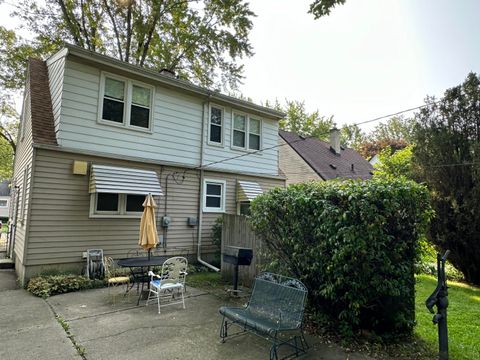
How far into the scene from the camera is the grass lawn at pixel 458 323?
3.79m

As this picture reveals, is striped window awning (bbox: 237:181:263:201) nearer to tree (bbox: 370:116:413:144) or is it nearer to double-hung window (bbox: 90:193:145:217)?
double-hung window (bbox: 90:193:145:217)

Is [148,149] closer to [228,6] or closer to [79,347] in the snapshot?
[79,347]

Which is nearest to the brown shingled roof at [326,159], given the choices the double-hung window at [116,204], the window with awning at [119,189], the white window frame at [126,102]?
the white window frame at [126,102]

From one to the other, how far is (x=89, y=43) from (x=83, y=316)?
48.0 feet

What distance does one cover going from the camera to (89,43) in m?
14.7

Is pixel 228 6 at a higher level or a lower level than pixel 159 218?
higher

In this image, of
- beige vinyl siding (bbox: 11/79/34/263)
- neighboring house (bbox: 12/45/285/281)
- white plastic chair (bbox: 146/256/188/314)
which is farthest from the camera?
beige vinyl siding (bbox: 11/79/34/263)

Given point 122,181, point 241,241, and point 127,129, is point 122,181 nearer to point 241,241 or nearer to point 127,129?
point 127,129

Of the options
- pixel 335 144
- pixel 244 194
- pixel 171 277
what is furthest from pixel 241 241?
pixel 335 144

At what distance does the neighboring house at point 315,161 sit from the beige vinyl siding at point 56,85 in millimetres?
10912

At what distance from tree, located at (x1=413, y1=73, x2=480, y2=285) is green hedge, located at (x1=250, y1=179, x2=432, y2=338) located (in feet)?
15.6

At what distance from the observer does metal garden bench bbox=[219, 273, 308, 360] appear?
3461 mm

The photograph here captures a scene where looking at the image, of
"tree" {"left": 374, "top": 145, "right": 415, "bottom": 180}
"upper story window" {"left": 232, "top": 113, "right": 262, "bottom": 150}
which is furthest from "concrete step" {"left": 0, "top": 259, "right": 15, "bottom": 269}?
"tree" {"left": 374, "top": 145, "right": 415, "bottom": 180}

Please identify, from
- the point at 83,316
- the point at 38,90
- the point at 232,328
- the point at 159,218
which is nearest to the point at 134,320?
the point at 83,316
